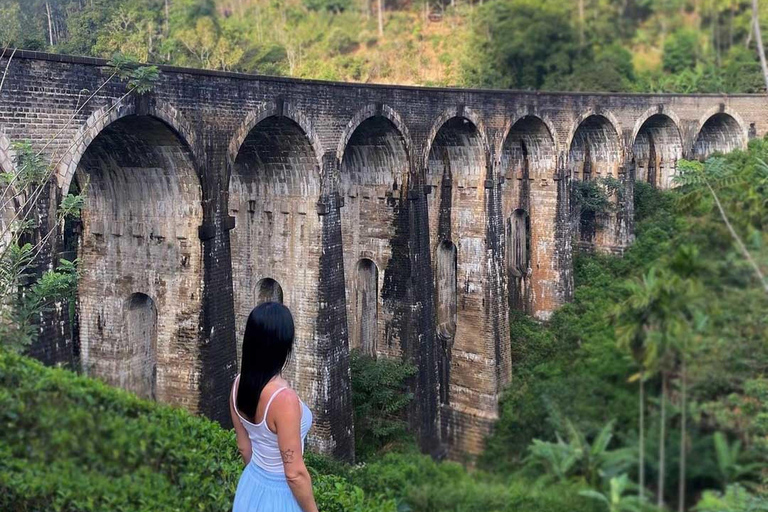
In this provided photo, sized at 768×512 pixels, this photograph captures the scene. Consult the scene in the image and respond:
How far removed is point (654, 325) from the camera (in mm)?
2490

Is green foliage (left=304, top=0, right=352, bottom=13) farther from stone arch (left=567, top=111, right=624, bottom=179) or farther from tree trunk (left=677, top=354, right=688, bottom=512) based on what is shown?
tree trunk (left=677, top=354, right=688, bottom=512)

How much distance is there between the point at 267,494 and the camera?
12.6 ft

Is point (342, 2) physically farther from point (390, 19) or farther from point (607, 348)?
point (607, 348)

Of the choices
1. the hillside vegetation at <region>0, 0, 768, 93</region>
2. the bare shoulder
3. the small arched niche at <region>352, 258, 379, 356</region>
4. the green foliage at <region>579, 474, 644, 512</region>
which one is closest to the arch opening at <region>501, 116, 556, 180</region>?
the small arched niche at <region>352, 258, 379, 356</region>

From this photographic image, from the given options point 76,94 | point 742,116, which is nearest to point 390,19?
point 742,116

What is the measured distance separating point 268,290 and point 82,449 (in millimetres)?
10591

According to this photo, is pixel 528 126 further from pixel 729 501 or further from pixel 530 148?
pixel 729 501

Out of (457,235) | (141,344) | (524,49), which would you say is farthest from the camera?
(524,49)

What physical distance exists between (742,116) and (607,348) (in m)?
31.3

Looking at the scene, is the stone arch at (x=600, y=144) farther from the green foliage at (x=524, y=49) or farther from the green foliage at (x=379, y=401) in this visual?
the green foliage at (x=524, y=49)

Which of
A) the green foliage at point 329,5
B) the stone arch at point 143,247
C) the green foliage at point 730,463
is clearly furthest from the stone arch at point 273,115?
the green foliage at point 329,5

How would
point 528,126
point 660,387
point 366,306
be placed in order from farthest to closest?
point 528,126 → point 366,306 → point 660,387

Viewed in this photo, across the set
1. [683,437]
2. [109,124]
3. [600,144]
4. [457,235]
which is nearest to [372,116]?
A: [457,235]

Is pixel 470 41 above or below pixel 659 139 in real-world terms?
above
